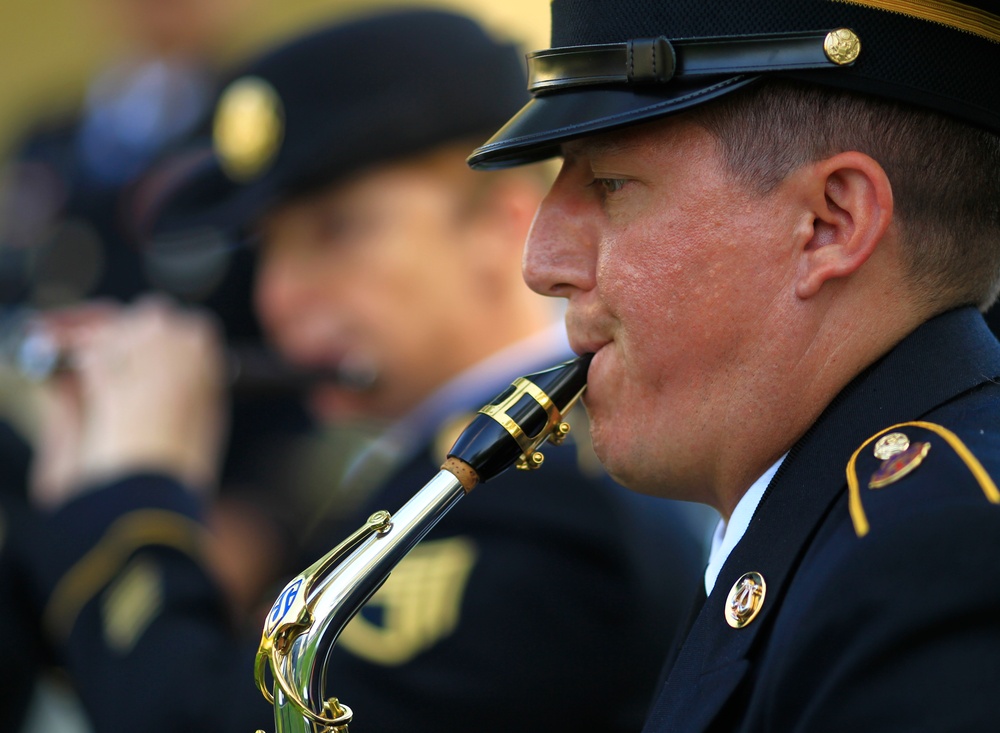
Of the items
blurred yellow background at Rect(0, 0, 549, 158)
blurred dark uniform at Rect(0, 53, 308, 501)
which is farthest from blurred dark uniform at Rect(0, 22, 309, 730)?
blurred yellow background at Rect(0, 0, 549, 158)

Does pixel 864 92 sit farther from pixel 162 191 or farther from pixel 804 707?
pixel 162 191

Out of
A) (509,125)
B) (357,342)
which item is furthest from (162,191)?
(509,125)

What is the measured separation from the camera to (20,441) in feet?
12.5

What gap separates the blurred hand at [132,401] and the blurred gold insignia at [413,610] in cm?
80

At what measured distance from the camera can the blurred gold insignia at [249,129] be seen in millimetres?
3092

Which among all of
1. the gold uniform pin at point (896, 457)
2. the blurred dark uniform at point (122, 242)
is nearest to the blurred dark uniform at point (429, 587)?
the blurred dark uniform at point (122, 242)

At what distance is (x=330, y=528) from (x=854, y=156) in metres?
1.67

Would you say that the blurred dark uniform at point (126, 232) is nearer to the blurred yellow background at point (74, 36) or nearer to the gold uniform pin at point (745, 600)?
the blurred yellow background at point (74, 36)

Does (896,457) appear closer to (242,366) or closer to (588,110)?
(588,110)

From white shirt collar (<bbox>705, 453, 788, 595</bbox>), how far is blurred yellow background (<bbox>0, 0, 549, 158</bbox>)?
167 inches

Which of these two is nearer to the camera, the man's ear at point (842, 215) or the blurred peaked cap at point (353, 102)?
the man's ear at point (842, 215)

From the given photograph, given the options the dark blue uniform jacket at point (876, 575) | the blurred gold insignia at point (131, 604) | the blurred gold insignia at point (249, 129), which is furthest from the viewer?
the blurred gold insignia at point (249, 129)

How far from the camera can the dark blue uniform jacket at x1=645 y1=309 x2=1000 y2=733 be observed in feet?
3.46

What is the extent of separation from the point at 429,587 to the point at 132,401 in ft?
3.72
